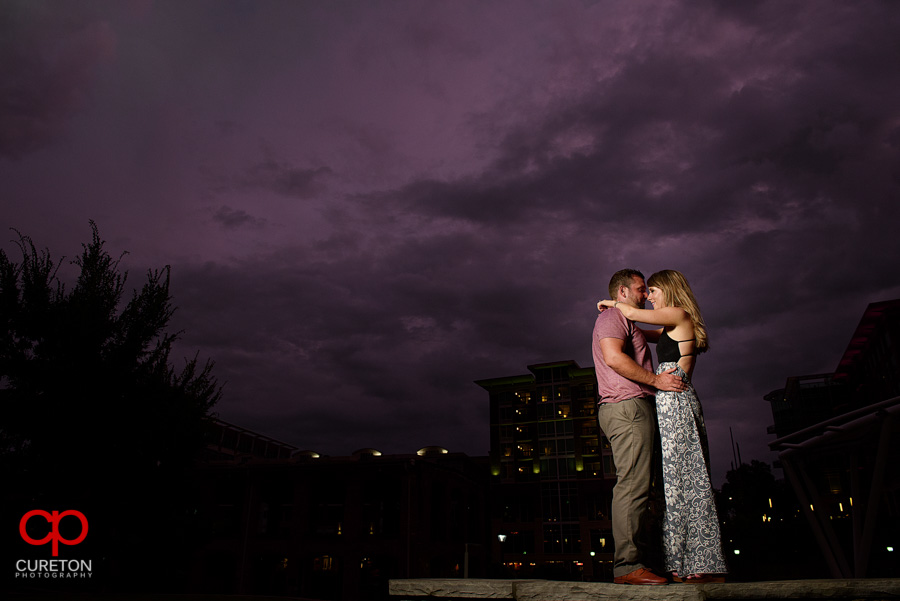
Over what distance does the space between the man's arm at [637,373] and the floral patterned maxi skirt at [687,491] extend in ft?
0.32

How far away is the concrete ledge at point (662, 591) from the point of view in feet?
8.77

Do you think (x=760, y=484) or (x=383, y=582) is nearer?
(x=383, y=582)

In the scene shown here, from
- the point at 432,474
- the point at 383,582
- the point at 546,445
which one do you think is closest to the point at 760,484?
the point at 546,445

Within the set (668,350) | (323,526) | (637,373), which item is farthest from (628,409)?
(323,526)

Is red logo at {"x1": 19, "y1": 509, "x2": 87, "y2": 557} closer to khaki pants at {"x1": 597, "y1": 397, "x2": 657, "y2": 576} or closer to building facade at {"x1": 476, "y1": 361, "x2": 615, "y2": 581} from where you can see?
khaki pants at {"x1": 597, "y1": 397, "x2": 657, "y2": 576}

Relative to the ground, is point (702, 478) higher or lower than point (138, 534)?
higher

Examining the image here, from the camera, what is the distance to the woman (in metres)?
3.65

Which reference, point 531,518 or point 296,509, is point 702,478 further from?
point 531,518

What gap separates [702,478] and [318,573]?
135 ft

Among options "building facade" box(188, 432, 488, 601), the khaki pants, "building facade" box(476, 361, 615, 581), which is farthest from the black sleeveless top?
"building facade" box(476, 361, 615, 581)

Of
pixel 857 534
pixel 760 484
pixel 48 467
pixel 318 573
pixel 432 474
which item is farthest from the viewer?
pixel 760 484

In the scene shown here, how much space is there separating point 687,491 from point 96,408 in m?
11.3

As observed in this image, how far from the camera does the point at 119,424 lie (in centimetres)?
1094

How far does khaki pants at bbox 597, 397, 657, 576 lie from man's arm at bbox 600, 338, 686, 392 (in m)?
0.16
